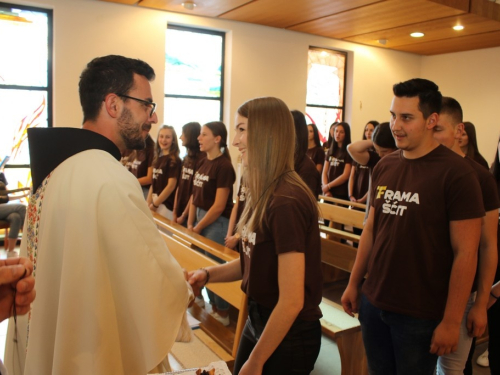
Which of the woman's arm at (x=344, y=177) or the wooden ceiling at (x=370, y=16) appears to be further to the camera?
the wooden ceiling at (x=370, y=16)

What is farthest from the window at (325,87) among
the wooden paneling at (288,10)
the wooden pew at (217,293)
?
the wooden pew at (217,293)

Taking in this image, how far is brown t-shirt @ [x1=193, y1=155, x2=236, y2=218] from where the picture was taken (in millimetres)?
3896

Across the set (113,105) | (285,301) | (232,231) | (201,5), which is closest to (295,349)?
(285,301)

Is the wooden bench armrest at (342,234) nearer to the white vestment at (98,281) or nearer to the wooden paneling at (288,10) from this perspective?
the white vestment at (98,281)

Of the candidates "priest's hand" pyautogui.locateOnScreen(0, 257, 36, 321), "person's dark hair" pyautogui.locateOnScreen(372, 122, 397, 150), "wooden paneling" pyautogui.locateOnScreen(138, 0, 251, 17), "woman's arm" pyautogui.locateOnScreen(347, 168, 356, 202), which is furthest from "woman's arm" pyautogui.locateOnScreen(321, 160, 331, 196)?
"priest's hand" pyautogui.locateOnScreen(0, 257, 36, 321)

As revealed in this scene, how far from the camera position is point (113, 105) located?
1536mm

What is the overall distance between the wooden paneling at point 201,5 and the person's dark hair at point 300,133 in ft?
13.8

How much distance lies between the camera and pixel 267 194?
154cm

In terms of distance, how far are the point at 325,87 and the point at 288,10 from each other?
2.52 m

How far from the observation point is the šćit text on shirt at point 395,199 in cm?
181

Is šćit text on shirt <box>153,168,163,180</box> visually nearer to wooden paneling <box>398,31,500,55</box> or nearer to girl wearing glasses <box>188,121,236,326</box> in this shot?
girl wearing glasses <box>188,121,236,326</box>

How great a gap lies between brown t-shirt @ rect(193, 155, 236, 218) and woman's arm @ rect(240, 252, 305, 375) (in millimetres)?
2459

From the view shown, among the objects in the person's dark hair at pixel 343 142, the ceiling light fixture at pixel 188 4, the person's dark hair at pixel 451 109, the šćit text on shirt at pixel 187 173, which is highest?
the ceiling light fixture at pixel 188 4

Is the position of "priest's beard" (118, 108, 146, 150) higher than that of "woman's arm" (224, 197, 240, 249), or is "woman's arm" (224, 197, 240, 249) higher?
"priest's beard" (118, 108, 146, 150)
